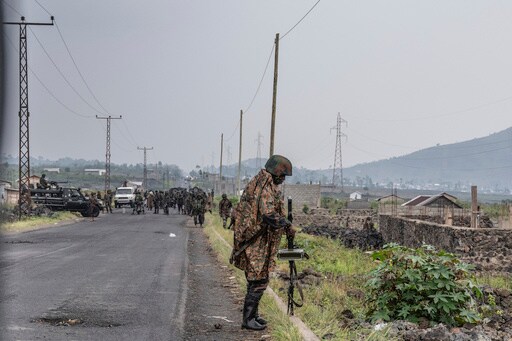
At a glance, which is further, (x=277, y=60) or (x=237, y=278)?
(x=277, y=60)

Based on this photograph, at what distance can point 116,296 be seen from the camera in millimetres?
10781

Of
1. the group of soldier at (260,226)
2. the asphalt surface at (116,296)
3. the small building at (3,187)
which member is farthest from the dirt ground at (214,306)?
the small building at (3,187)

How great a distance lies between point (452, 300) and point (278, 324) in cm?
275

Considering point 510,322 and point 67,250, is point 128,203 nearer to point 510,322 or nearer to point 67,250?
point 67,250

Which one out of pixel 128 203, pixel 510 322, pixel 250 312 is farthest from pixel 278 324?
pixel 128 203

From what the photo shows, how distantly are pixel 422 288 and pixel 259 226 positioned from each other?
9.45 feet

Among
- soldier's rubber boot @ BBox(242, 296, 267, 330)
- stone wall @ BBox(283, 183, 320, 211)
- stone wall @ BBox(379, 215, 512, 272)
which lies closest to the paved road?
soldier's rubber boot @ BBox(242, 296, 267, 330)

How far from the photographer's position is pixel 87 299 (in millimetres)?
10312

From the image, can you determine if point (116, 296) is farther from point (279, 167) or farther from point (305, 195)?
point (305, 195)

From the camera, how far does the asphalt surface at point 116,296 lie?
7.93m

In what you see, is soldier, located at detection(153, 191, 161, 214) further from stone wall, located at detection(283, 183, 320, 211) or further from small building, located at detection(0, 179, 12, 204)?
small building, located at detection(0, 179, 12, 204)

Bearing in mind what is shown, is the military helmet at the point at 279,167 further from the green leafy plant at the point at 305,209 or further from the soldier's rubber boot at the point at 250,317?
the green leafy plant at the point at 305,209

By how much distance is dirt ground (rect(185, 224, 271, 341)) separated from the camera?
8117 mm

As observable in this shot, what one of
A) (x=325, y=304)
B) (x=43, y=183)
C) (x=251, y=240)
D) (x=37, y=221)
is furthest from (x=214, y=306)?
(x=43, y=183)
